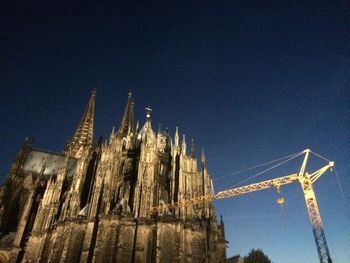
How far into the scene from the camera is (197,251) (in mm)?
31219

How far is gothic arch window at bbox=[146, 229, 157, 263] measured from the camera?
96.3ft

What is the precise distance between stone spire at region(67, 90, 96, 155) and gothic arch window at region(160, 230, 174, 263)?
3935cm

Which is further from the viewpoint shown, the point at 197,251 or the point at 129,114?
the point at 129,114

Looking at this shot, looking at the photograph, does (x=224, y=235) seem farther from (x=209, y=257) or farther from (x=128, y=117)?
(x=128, y=117)

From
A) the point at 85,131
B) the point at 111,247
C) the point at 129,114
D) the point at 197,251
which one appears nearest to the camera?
the point at 111,247

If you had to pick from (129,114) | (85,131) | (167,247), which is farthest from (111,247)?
(85,131)

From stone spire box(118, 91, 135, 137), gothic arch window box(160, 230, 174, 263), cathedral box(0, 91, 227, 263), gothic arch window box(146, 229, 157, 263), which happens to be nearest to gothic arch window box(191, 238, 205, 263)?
cathedral box(0, 91, 227, 263)

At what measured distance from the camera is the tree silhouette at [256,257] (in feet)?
139

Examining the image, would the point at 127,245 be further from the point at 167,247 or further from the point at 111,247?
the point at 167,247

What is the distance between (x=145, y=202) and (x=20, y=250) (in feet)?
59.2

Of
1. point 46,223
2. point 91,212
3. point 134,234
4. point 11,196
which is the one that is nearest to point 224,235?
point 134,234

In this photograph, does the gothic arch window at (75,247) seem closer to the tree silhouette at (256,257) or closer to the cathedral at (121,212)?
the cathedral at (121,212)

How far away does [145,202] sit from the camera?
3203cm

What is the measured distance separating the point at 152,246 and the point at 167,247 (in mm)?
1516
